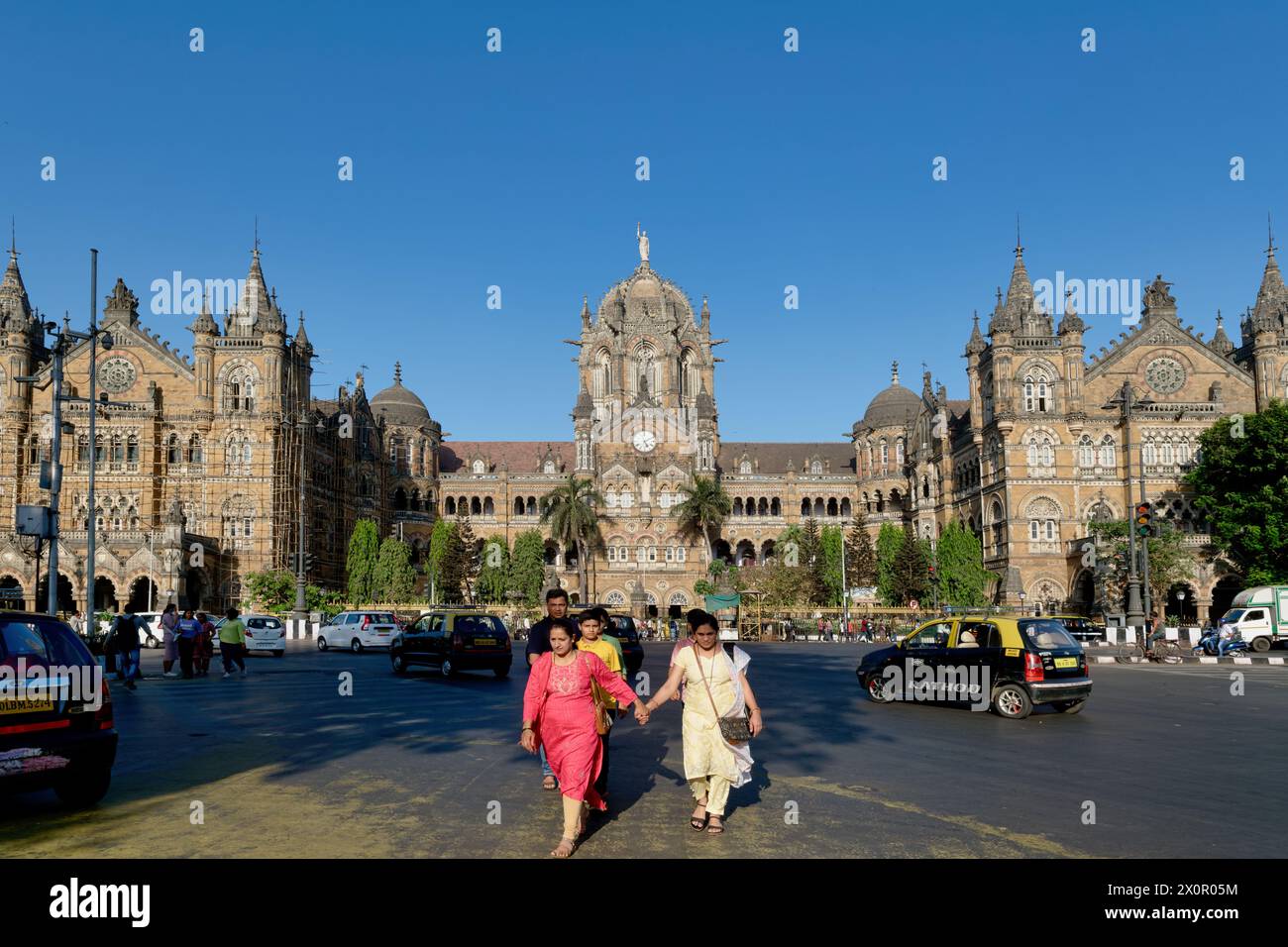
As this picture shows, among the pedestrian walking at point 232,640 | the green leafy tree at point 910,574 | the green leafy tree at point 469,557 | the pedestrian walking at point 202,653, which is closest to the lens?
the pedestrian walking at point 232,640

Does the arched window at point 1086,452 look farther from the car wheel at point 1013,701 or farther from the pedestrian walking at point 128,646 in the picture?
the pedestrian walking at point 128,646

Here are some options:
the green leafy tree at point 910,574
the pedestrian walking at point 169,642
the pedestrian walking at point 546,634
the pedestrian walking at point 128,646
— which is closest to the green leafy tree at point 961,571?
the green leafy tree at point 910,574

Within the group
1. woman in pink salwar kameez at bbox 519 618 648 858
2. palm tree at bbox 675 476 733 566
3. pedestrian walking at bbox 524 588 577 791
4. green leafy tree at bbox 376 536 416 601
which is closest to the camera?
woman in pink salwar kameez at bbox 519 618 648 858

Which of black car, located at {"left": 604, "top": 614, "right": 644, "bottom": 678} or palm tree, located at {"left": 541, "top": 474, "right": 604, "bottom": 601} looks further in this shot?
palm tree, located at {"left": 541, "top": 474, "right": 604, "bottom": 601}

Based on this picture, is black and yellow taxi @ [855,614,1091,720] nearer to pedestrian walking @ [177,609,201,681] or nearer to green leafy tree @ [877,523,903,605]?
pedestrian walking @ [177,609,201,681]

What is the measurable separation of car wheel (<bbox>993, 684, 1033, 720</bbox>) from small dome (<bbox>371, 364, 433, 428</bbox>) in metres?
74.8

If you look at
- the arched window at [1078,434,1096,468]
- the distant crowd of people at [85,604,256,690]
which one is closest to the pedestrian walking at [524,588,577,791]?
the distant crowd of people at [85,604,256,690]

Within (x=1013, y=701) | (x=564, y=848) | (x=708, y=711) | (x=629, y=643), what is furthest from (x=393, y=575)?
(x=564, y=848)

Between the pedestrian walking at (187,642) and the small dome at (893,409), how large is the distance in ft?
227

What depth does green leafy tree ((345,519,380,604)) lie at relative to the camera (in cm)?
6812

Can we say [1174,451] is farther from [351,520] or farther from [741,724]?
[741,724]

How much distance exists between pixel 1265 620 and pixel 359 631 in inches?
1380

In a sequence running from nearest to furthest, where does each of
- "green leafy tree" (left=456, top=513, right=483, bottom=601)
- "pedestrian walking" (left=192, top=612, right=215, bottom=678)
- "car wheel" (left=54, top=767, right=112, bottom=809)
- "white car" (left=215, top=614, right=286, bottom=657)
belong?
"car wheel" (left=54, top=767, right=112, bottom=809), "pedestrian walking" (left=192, top=612, right=215, bottom=678), "white car" (left=215, top=614, right=286, bottom=657), "green leafy tree" (left=456, top=513, right=483, bottom=601)

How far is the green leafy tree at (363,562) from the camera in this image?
68.1 metres
